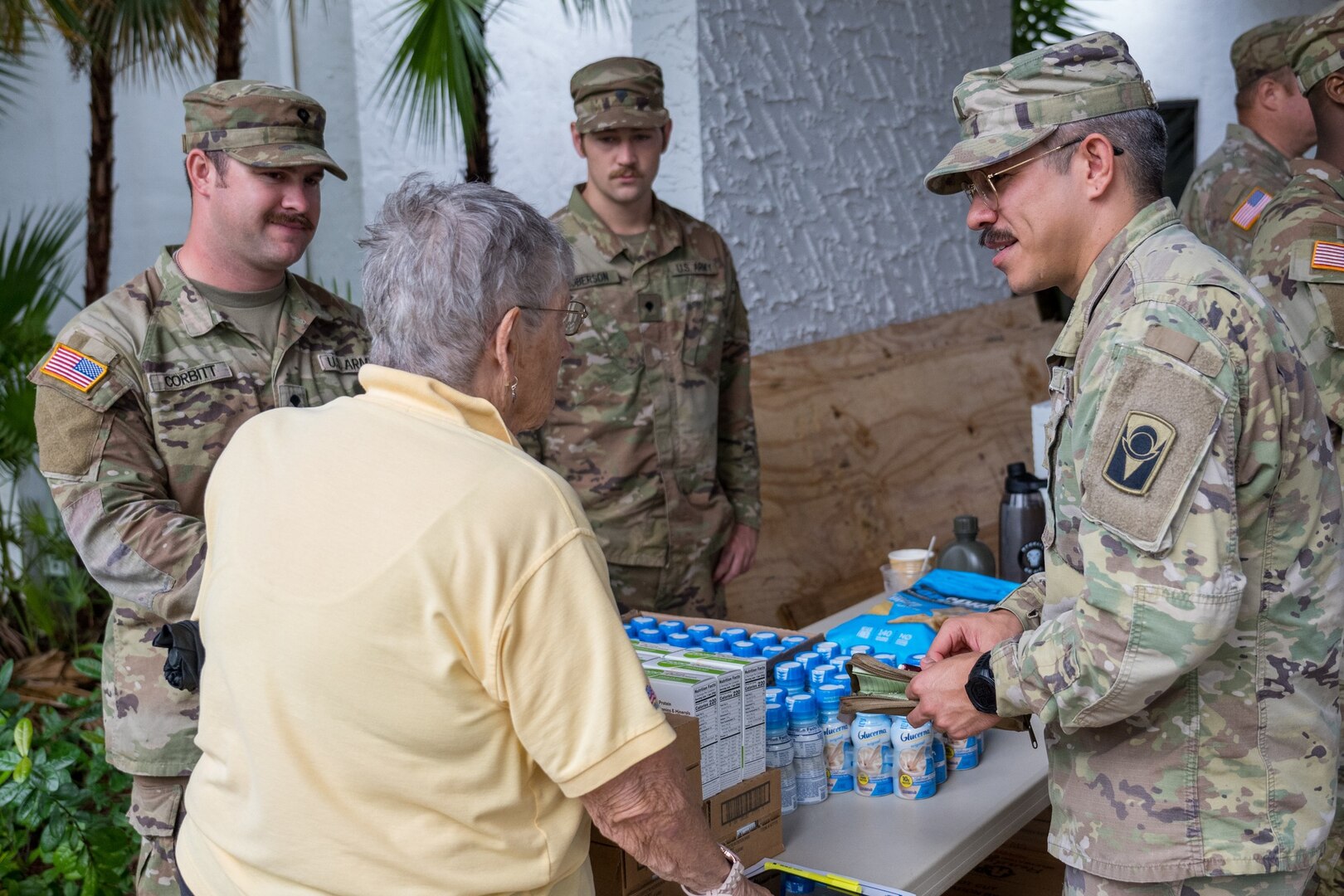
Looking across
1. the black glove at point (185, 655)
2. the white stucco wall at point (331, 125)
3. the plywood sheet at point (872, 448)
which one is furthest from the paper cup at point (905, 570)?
the white stucco wall at point (331, 125)

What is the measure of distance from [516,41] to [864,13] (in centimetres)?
145

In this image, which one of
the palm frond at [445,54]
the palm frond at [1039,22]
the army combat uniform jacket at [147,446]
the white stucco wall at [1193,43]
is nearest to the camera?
the army combat uniform jacket at [147,446]

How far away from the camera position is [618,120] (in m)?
2.98

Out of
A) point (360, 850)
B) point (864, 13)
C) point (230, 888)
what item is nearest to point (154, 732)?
point (230, 888)

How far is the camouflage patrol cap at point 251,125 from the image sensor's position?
224 cm

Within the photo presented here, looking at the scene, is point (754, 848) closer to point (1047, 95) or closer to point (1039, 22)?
point (1047, 95)

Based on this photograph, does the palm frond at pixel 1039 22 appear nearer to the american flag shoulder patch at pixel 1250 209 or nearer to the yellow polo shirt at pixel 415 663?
the american flag shoulder patch at pixel 1250 209

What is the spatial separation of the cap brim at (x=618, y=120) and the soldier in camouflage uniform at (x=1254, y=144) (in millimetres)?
1783

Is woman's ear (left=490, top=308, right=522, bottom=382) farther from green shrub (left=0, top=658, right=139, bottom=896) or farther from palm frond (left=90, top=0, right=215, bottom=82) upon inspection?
palm frond (left=90, top=0, right=215, bottom=82)

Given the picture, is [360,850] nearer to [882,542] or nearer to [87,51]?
[882,542]

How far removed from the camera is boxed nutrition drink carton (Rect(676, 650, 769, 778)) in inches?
68.9

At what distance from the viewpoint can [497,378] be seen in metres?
1.42

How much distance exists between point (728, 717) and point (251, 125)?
140cm

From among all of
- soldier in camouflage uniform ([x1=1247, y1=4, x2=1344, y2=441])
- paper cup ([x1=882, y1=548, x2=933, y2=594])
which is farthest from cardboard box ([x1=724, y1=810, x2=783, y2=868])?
soldier in camouflage uniform ([x1=1247, y1=4, x2=1344, y2=441])
